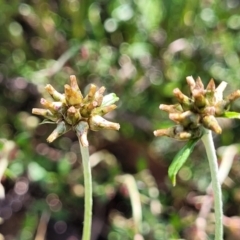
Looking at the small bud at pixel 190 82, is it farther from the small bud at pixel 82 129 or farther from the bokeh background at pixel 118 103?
the bokeh background at pixel 118 103

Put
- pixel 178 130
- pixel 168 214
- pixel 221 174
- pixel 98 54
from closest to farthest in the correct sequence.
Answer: pixel 178 130 → pixel 221 174 → pixel 168 214 → pixel 98 54

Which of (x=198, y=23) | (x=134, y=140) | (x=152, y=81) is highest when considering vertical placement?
(x=198, y=23)

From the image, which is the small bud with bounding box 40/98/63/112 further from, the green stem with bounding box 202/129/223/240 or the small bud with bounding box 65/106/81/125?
the green stem with bounding box 202/129/223/240

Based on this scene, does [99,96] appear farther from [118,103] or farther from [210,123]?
[118,103]

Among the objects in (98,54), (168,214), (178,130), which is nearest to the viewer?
(178,130)

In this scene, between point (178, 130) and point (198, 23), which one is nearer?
point (178, 130)

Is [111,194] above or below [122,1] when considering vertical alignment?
below

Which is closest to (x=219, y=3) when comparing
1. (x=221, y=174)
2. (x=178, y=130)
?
(x=221, y=174)

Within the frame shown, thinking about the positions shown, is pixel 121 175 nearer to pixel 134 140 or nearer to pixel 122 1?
pixel 134 140
